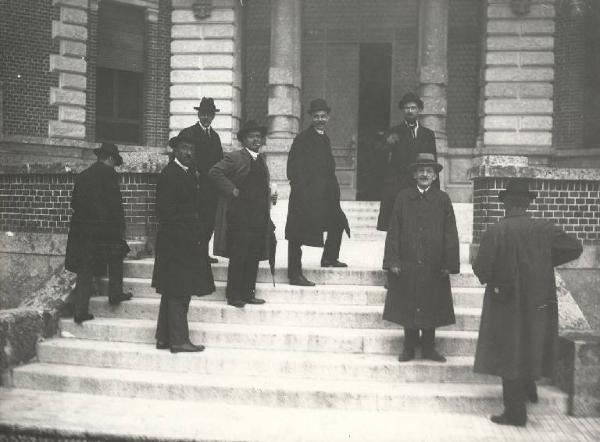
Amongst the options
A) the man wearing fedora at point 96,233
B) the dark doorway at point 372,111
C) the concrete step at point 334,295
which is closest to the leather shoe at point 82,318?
the man wearing fedora at point 96,233

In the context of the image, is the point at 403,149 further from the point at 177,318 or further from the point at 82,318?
the point at 82,318

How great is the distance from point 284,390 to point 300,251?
6.76 ft

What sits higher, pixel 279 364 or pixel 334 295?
pixel 334 295

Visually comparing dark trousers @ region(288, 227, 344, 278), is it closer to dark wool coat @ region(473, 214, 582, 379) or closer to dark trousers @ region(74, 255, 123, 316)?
dark trousers @ region(74, 255, 123, 316)

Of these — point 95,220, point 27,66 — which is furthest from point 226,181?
point 27,66

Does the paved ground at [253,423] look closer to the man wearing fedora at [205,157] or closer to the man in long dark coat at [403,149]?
the man wearing fedora at [205,157]

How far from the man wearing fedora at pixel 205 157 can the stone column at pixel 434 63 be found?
684 centimetres

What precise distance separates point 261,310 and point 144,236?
7.33ft

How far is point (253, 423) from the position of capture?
16.3ft

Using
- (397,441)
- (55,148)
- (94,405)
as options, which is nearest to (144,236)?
(94,405)

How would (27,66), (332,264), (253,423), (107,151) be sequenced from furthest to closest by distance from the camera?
(27,66) → (332,264) → (107,151) → (253,423)

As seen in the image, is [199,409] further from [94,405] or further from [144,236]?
[144,236]

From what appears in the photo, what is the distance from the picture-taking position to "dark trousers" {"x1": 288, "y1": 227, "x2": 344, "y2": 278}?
7.07 meters

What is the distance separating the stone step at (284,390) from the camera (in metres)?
5.30
